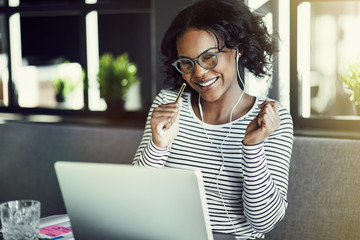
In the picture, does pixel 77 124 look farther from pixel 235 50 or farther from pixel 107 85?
pixel 235 50

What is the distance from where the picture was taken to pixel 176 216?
0.98 m

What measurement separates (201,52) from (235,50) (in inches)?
6.2

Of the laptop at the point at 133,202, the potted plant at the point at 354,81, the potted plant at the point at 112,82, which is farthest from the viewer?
the potted plant at the point at 112,82

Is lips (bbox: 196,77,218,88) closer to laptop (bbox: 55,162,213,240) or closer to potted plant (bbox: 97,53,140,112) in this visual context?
laptop (bbox: 55,162,213,240)

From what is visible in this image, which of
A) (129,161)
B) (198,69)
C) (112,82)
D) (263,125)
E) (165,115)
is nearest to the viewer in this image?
(263,125)

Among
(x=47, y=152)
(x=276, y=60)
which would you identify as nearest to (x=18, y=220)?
(x=276, y=60)

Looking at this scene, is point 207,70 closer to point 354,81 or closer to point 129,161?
point 354,81

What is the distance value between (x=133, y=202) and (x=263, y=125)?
53 cm

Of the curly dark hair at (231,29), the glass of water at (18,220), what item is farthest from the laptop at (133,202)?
the curly dark hair at (231,29)

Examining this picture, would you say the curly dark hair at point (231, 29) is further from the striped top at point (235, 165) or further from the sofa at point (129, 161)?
the sofa at point (129, 161)

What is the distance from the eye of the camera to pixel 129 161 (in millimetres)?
2332

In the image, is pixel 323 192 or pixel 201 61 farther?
pixel 323 192

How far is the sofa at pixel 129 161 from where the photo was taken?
6.01 feet

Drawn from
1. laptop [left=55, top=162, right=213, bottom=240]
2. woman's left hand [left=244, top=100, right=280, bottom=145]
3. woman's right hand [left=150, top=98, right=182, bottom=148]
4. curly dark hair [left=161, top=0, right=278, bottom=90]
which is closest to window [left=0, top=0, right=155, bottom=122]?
curly dark hair [left=161, top=0, right=278, bottom=90]
